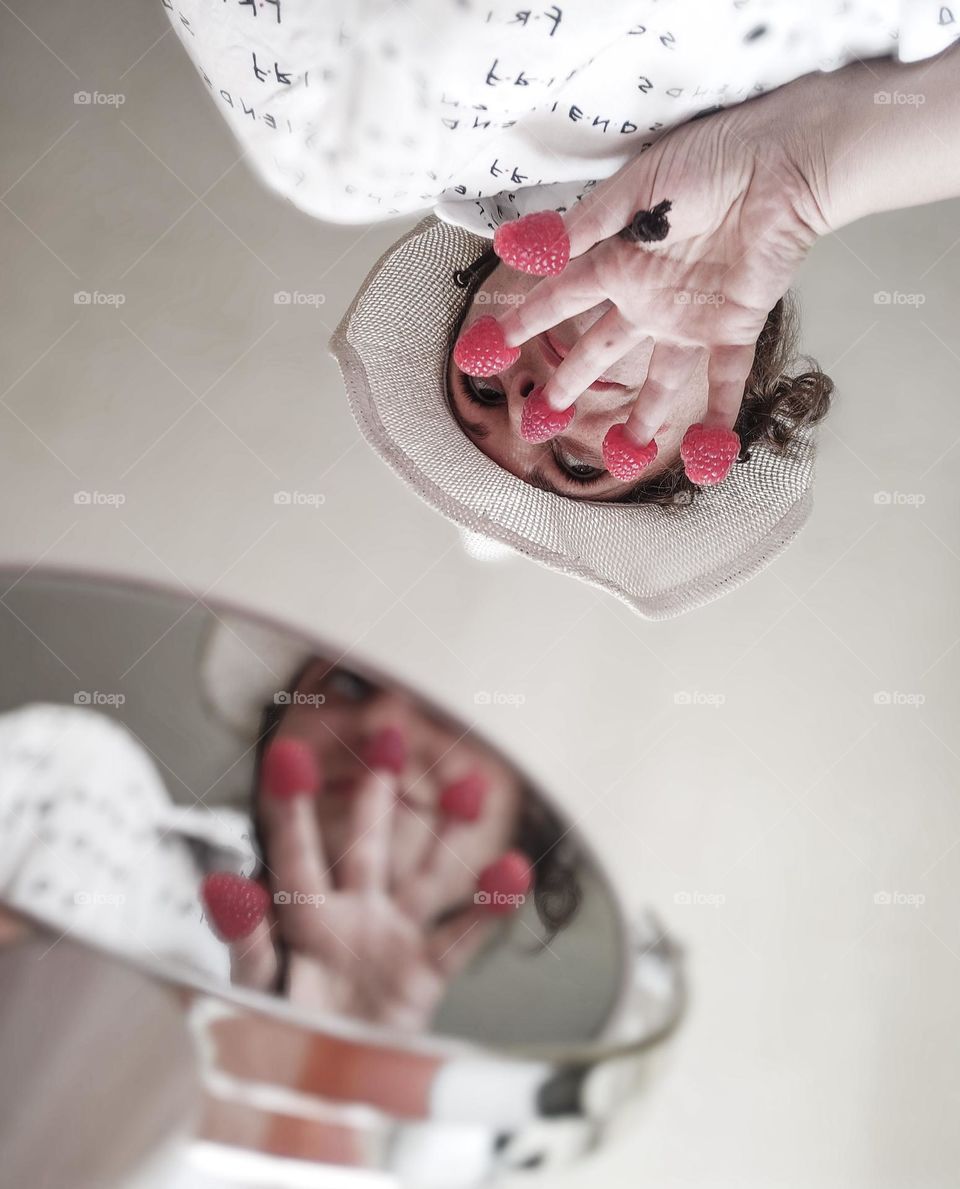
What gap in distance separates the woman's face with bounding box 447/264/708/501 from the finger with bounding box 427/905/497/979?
56 cm

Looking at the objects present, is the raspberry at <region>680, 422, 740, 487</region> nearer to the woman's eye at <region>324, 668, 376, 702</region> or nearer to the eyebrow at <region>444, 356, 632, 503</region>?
the eyebrow at <region>444, 356, 632, 503</region>

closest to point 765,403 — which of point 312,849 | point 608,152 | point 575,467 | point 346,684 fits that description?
point 575,467

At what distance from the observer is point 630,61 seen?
0.41 metres

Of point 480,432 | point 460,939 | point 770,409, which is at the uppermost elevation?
point 480,432

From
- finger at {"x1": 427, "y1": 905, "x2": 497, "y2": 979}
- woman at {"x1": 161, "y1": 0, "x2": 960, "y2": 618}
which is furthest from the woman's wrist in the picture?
finger at {"x1": 427, "y1": 905, "x2": 497, "y2": 979}

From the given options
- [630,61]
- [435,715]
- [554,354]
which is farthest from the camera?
[435,715]

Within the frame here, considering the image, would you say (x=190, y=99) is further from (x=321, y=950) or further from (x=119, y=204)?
(x=321, y=950)

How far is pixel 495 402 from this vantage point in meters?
0.64

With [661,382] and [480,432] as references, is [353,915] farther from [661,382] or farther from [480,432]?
[661,382]

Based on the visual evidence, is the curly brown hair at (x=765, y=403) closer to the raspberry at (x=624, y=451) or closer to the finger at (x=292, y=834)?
the raspberry at (x=624, y=451)

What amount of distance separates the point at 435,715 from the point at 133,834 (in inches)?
14.2

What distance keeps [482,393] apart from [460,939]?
646 millimetres

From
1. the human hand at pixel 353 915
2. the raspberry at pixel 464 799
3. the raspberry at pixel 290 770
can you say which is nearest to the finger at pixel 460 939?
the human hand at pixel 353 915

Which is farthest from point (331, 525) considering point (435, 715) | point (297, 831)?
point (297, 831)
